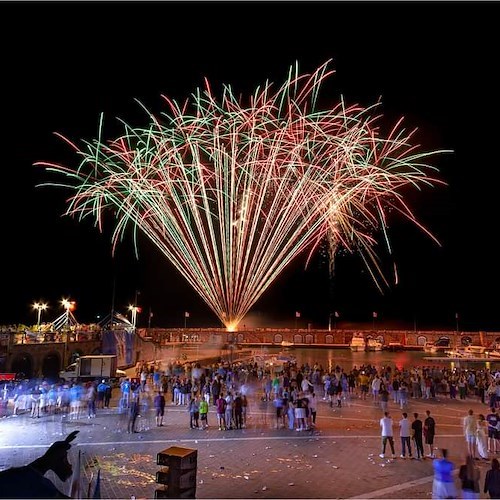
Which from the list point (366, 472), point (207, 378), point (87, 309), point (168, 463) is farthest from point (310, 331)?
point (168, 463)

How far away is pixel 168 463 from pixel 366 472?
5.58 metres

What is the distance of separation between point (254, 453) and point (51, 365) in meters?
25.8

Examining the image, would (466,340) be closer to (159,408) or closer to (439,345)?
(439,345)

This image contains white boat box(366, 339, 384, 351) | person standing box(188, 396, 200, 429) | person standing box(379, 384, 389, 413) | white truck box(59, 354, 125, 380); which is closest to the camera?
person standing box(188, 396, 200, 429)

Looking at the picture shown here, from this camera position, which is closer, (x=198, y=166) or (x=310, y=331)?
(x=198, y=166)

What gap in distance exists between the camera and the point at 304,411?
15281 mm

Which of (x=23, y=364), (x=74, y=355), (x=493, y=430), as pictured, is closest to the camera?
(x=493, y=430)

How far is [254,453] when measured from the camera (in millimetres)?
12484

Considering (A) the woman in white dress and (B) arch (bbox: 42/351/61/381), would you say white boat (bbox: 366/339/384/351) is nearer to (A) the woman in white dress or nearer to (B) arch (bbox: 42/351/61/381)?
(B) arch (bbox: 42/351/61/381)

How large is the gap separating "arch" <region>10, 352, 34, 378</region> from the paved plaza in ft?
46.1

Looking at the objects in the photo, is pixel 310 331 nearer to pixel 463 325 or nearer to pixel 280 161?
pixel 463 325

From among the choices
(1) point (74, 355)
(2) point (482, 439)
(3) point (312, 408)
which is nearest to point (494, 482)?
(2) point (482, 439)

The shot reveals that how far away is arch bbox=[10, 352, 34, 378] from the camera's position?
100 ft

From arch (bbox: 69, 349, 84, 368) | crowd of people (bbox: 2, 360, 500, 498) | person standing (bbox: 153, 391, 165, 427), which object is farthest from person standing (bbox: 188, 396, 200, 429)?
arch (bbox: 69, 349, 84, 368)
